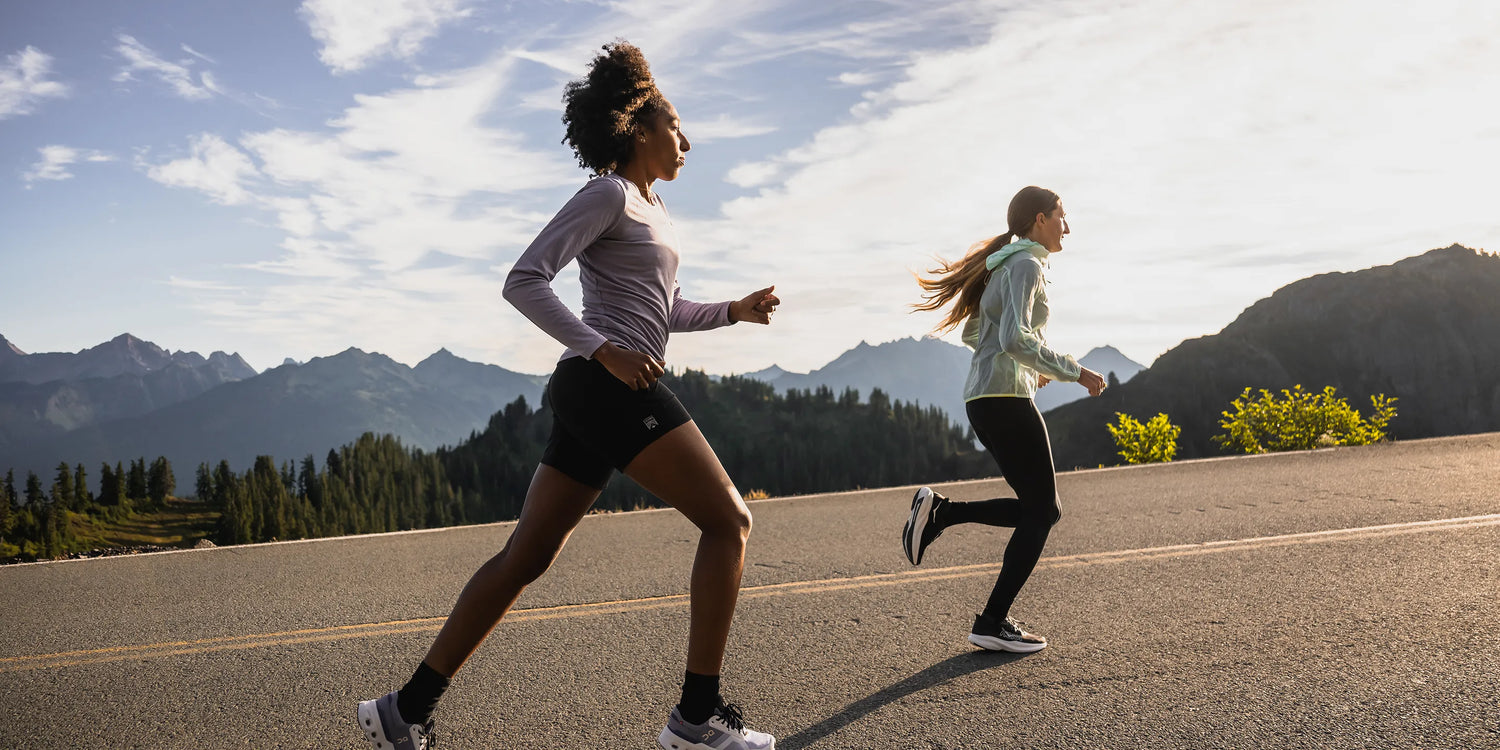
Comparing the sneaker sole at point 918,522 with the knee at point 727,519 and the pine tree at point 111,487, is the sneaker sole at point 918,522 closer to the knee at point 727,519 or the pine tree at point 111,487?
the knee at point 727,519

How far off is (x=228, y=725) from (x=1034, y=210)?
3.74 meters

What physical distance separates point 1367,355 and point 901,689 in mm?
202142

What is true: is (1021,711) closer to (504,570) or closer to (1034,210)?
(504,570)

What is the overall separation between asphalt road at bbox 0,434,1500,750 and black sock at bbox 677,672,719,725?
43 cm

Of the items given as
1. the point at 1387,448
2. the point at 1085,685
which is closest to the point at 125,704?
the point at 1085,685

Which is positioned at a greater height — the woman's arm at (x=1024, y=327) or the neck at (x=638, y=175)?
the neck at (x=638, y=175)

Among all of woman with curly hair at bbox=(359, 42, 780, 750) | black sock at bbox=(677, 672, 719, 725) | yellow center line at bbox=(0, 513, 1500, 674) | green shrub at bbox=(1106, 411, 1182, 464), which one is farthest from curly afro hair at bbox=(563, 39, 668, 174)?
green shrub at bbox=(1106, 411, 1182, 464)

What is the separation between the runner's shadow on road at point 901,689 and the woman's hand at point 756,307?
1.32m

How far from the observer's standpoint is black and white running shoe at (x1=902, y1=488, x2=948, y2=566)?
4.64 m

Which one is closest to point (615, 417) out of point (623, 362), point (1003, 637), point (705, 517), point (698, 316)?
point (623, 362)

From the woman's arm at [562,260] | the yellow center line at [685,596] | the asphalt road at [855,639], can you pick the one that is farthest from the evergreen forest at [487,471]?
the woman's arm at [562,260]

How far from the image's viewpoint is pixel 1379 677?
345 centimetres

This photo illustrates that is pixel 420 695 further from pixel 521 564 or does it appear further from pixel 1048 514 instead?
pixel 1048 514

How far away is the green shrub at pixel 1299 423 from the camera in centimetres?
1312
